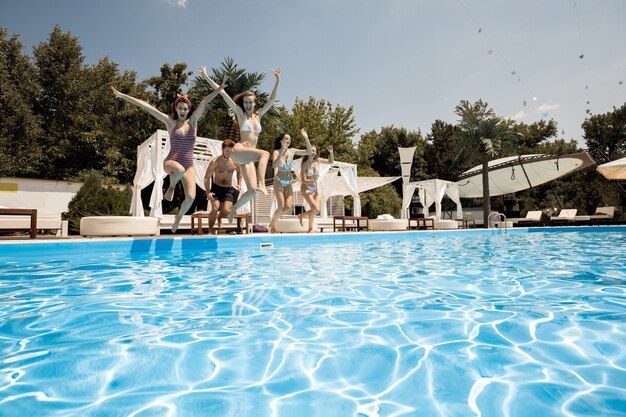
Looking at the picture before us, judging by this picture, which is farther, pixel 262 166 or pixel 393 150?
pixel 393 150

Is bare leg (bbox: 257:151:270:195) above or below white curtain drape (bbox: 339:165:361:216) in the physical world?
below

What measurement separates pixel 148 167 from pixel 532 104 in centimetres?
1685

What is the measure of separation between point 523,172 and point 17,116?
33.6 m

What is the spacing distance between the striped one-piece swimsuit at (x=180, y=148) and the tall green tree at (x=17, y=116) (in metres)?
22.2

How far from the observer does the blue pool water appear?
1.35 m

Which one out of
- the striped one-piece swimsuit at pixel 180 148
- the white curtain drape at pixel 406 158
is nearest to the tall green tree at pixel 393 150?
the white curtain drape at pixel 406 158

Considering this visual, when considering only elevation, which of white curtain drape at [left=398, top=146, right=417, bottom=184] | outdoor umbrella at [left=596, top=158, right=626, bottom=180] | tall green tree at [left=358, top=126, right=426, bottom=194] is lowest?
outdoor umbrella at [left=596, top=158, right=626, bottom=180]

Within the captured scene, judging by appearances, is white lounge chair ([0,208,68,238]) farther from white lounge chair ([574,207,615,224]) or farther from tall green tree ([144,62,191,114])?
white lounge chair ([574,207,615,224])

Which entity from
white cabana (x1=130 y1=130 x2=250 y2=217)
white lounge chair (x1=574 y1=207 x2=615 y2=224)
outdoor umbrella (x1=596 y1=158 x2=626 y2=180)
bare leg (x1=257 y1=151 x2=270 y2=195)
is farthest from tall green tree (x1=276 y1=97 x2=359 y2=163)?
bare leg (x1=257 y1=151 x2=270 y2=195)

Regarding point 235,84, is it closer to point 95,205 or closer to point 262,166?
point 95,205

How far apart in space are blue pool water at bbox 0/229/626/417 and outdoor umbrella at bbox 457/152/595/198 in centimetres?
2078

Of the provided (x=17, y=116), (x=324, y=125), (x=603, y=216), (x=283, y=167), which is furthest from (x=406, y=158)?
(x=17, y=116)

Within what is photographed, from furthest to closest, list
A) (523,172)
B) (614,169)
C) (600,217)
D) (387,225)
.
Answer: (523,172) < (600,217) < (614,169) < (387,225)

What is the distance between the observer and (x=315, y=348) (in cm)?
190
